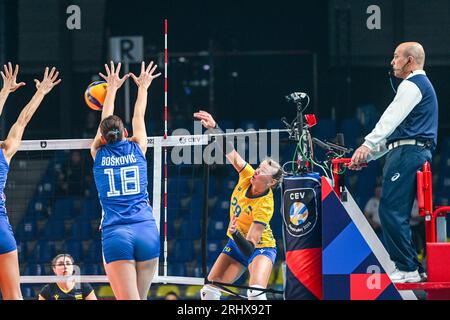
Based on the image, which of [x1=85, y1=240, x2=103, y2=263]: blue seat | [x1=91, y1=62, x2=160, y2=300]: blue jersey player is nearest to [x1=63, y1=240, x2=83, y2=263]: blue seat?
[x1=85, y1=240, x2=103, y2=263]: blue seat

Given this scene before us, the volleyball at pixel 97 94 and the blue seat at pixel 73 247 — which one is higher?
the volleyball at pixel 97 94

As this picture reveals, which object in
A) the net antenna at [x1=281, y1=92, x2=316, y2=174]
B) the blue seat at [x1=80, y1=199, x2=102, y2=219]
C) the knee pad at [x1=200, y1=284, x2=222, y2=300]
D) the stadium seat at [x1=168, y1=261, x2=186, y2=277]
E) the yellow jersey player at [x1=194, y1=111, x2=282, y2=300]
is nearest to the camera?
the net antenna at [x1=281, y1=92, x2=316, y2=174]

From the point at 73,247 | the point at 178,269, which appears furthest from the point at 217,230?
the point at 73,247

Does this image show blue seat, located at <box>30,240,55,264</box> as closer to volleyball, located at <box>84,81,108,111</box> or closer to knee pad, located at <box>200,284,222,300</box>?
volleyball, located at <box>84,81,108,111</box>

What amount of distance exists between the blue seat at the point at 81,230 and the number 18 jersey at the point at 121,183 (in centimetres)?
686

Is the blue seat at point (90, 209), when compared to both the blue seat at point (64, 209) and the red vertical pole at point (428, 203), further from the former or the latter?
the red vertical pole at point (428, 203)

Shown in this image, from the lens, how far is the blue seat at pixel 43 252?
1479cm

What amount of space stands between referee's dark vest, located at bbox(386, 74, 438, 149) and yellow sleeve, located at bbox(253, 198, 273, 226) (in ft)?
6.04

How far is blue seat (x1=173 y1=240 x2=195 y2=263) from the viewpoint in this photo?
15320mm

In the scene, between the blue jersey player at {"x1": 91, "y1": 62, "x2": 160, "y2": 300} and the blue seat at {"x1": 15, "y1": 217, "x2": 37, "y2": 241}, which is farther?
the blue seat at {"x1": 15, "y1": 217, "x2": 37, "y2": 241}

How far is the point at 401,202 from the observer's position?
825cm

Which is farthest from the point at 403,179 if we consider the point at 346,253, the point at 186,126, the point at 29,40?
the point at 29,40

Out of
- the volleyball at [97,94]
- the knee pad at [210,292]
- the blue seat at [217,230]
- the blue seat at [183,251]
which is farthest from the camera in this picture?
the blue seat at [217,230]

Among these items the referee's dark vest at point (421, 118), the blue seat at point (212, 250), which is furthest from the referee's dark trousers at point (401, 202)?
the blue seat at point (212, 250)
